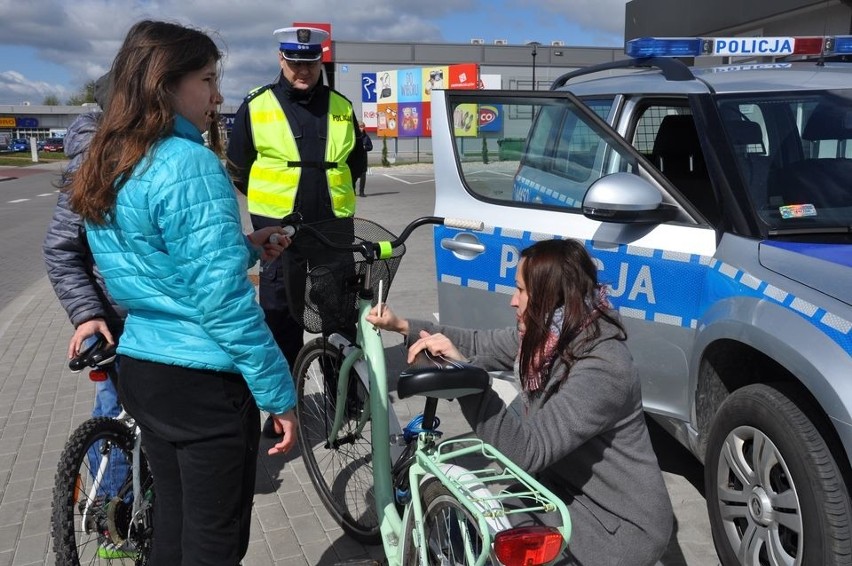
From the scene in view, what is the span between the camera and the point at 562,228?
11.3 feet

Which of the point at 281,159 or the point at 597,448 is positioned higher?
the point at 281,159

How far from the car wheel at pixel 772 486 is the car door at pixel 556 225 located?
377mm

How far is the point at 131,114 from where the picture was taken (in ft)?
6.38

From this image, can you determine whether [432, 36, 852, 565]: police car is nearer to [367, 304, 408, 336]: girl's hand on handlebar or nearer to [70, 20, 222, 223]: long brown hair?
[367, 304, 408, 336]: girl's hand on handlebar

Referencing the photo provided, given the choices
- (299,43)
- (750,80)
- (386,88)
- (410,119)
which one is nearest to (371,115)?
(386,88)

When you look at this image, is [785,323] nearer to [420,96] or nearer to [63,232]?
[63,232]

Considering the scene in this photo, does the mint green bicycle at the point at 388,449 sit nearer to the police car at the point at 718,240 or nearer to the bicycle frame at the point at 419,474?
the bicycle frame at the point at 419,474

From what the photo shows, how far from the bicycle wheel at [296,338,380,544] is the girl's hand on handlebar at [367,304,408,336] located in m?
0.61

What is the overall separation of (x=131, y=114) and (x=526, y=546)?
4.60ft

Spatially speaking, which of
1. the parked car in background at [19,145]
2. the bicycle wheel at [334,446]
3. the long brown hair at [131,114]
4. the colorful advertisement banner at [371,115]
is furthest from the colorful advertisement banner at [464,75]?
the parked car in background at [19,145]

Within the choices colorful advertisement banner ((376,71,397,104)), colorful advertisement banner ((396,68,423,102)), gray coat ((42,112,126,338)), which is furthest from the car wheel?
colorful advertisement banner ((376,71,397,104))

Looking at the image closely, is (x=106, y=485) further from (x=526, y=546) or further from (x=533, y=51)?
(x=533, y=51)

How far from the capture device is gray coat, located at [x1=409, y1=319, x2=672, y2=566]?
79.4 inches

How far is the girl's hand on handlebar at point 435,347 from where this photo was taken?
2248 mm
